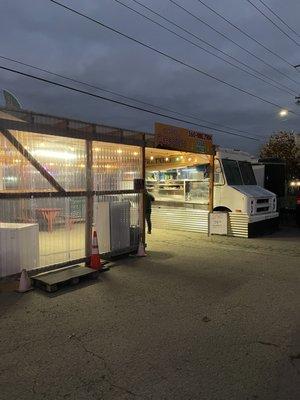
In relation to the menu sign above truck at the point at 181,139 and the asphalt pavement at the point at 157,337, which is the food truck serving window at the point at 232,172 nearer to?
the menu sign above truck at the point at 181,139

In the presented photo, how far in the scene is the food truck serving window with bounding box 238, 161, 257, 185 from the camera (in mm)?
14250

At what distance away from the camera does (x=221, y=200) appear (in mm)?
13172

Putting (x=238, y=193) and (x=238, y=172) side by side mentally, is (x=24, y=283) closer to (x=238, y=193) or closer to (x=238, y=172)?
(x=238, y=193)

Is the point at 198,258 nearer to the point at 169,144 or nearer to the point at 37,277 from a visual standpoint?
the point at 169,144

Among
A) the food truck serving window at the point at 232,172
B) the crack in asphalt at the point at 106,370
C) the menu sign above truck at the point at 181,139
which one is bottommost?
the crack in asphalt at the point at 106,370

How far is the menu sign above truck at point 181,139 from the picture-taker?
33.6 ft

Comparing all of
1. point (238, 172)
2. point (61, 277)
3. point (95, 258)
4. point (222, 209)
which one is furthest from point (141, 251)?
point (238, 172)

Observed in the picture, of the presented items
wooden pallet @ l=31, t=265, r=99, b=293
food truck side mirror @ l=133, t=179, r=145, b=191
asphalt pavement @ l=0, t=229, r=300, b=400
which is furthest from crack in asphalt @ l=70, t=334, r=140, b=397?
food truck side mirror @ l=133, t=179, r=145, b=191

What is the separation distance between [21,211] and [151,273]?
9.26 feet

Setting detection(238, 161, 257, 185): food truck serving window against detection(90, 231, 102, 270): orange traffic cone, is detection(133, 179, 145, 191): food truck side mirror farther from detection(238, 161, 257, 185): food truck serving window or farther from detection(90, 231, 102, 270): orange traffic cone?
detection(238, 161, 257, 185): food truck serving window

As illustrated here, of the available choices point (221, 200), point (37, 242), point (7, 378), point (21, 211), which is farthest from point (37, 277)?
point (221, 200)

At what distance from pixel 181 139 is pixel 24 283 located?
645cm

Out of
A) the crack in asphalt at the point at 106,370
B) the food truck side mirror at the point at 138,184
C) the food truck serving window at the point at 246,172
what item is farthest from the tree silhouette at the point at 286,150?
the crack in asphalt at the point at 106,370

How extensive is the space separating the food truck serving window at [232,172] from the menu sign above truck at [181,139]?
1086 mm
